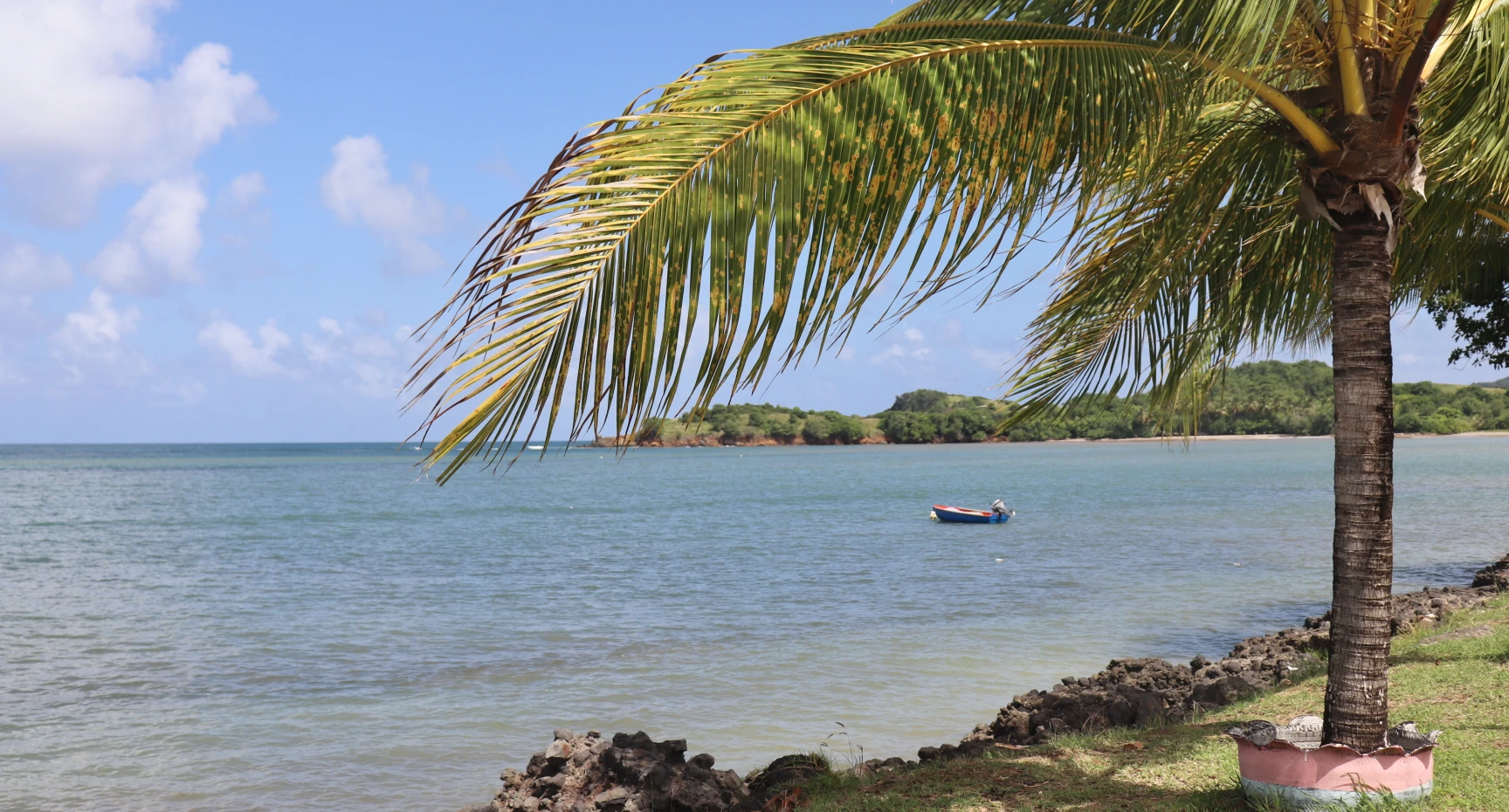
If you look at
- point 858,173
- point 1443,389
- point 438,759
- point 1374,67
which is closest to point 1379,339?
point 1374,67

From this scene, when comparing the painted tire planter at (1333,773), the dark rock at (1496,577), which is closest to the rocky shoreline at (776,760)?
the painted tire planter at (1333,773)

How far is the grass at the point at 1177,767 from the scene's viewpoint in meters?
4.65

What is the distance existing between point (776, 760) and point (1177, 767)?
2.93 meters

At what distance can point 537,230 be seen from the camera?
9.45 ft

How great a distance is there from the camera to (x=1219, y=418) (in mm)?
28844

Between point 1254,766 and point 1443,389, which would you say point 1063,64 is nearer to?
point 1254,766

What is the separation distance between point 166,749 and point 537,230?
30.9 feet

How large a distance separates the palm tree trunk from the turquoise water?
356 centimetres

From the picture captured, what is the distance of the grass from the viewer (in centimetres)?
465

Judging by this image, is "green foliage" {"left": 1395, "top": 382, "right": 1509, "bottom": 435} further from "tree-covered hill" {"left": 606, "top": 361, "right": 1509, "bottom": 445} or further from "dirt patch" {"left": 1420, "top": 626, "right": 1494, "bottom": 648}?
"dirt patch" {"left": 1420, "top": 626, "right": 1494, "bottom": 648}

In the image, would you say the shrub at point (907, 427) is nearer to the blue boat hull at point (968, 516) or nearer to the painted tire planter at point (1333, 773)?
the blue boat hull at point (968, 516)

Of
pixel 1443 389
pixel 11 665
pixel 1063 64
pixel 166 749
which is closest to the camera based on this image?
pixel 1063 64

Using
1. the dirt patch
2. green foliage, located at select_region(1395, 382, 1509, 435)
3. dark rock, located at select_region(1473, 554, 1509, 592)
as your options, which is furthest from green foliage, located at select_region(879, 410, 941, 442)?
the dirt patch

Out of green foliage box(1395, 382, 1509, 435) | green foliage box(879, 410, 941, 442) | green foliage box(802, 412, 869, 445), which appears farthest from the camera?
green foliage box(802, 412, 869, 445)
